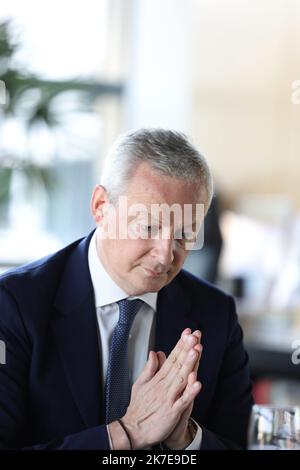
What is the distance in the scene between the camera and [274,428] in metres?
1.12

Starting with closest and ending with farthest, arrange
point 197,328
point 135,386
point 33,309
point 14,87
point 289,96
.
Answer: point 135,386, point 33,309, point 197,328, point 14,87, point 289,96

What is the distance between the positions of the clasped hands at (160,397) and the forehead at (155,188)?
198 mm


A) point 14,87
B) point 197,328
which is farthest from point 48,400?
point 14,87

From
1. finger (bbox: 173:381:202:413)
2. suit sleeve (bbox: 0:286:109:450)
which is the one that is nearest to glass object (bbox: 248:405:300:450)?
finger (bbox: 173:381:202:413)

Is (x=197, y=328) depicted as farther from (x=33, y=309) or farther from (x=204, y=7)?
(x=204, y=7)

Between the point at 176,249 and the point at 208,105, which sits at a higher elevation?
the point at 208,105

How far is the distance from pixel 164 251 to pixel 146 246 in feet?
0.10

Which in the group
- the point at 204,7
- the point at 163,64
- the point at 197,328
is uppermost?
the point at 204,7

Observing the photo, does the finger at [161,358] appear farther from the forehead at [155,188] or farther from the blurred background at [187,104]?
the blurred background at [187,104]

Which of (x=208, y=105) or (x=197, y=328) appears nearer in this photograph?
(x=197, y=328)

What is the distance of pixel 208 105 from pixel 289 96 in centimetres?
60

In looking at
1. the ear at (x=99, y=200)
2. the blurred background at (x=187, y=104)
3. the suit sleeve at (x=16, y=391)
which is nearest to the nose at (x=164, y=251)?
the ear at (x=99, y=200)

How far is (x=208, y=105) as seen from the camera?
6.09 m

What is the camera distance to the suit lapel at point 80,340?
1266mm
